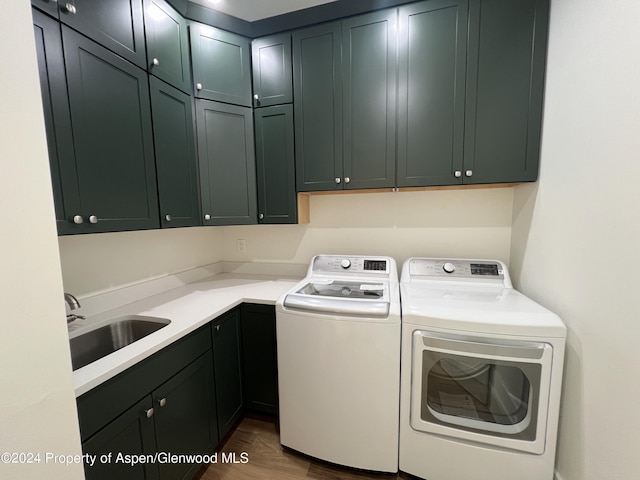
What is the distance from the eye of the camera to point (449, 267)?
5.76 ft

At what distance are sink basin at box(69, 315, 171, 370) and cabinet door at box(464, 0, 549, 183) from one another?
6.47ft

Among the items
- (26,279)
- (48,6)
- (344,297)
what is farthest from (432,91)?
(26,279)

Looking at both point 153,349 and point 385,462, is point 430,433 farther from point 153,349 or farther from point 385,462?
point 153,349

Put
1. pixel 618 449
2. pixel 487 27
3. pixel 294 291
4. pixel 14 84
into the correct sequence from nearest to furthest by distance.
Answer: pixel 14 84 < pixel 618 449 < pixel 487 27 < pixel 294 291

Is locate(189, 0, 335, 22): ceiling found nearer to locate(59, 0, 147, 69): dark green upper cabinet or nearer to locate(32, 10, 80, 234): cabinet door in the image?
locate(59, 0, 147, 69): dark green upper cabinet

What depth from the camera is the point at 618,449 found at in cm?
96

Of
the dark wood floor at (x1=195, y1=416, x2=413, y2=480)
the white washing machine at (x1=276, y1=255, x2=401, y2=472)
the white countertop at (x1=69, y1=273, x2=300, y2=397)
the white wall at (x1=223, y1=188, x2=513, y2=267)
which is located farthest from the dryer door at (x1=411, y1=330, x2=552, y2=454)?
the white countertop at (x1=69, y1=273, x2=300, y2=397)

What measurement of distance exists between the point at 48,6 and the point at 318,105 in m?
1.26

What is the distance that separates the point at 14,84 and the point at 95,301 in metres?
1.27

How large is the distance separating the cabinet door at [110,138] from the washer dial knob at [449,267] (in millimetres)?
1741

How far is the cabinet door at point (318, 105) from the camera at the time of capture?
1.71 m

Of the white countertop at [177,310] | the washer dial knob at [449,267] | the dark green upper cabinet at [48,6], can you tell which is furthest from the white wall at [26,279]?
the washer dial knob at [449,267]

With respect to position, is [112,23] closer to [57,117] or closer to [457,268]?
[57,117]

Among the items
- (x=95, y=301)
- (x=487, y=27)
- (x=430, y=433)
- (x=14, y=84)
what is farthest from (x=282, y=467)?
(x=487, y=27)
